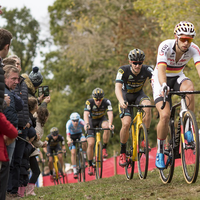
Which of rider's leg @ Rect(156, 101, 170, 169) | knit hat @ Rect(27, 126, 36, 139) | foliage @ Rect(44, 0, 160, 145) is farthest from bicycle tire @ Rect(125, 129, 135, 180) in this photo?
foliage @ Rect(44, 0, 160, 145)

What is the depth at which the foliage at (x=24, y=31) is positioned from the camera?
166 feet

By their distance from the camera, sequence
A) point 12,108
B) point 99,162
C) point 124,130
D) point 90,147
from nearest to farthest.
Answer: point 12,108 < point 124,130 < point 99,162 < point 90,147

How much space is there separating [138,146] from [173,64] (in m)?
2.20

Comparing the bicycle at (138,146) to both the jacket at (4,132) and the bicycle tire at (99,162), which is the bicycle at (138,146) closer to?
the bicycle tire at (99,162)

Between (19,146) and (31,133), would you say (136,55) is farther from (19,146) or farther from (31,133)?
(19,146)

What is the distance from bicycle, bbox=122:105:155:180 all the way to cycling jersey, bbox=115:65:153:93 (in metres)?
0.79

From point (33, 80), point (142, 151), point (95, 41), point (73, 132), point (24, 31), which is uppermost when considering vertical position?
point (24, 31)

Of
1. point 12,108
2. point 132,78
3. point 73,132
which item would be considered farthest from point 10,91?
point 73,132

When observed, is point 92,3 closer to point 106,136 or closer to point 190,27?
point 106,136

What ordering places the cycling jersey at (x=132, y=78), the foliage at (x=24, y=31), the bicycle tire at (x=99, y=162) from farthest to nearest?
the foliage at (x=24, y=31) < the bicycle tire at (x=99, y=162) < the cycling jersey at (x=132, y=78)

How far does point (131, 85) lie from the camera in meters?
9.66

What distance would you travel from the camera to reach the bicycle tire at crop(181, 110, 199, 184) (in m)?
6.00

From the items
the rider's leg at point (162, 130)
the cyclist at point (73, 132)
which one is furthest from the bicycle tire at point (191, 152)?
the cyclist at point (73, 132)

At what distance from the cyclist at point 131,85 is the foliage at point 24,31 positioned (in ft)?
135
